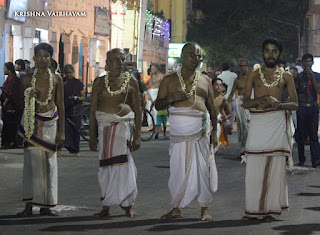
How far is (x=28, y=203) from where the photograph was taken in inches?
362

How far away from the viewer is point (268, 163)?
359 inches

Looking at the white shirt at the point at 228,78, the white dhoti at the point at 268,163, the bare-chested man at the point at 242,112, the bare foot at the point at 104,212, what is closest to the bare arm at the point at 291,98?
the white dhoti at the point at 268,163

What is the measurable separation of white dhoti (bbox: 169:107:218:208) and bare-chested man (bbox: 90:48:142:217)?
0.48m

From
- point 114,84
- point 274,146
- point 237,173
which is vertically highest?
point 114,84

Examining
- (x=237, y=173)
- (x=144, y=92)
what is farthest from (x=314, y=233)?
(x=144, y=92)

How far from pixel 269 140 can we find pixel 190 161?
0.90 metres

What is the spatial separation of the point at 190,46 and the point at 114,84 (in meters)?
0.95

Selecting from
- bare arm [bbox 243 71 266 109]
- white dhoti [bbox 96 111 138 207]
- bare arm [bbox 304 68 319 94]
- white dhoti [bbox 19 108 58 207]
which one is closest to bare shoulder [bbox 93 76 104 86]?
white dhoti [bbox 96 111 138 207]

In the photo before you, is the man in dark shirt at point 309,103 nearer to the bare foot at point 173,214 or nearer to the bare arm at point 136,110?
the bare arm at point 136,110

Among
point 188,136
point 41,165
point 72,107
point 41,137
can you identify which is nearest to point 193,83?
point 188,136

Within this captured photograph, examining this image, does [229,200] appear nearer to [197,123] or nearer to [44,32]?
[197,123]

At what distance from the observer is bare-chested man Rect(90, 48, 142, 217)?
9102 millimetres

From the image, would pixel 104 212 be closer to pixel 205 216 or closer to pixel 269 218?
pixel 205 216

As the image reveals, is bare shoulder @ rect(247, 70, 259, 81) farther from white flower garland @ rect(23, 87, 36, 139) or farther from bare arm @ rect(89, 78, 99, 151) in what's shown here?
white flower garland @ rect(23, 87, 36, 139)
